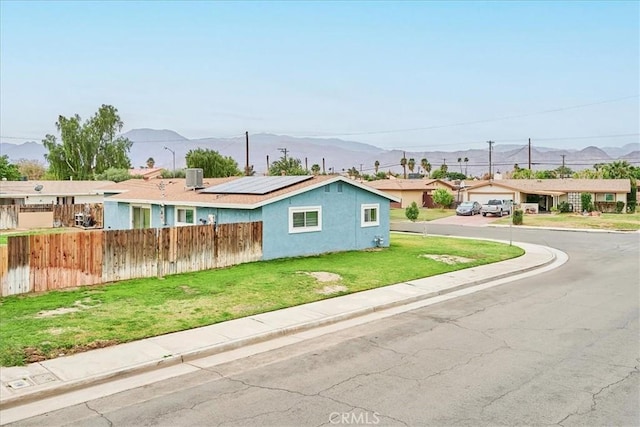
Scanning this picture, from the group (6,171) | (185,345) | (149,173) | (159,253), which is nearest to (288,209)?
(159,253)

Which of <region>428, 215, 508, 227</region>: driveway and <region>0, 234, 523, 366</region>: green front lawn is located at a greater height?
<region>428, 215, 508, 227</region>: driveway

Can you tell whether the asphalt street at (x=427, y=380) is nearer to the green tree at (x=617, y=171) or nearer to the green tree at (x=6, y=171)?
the green tree at (x=6, y=171)

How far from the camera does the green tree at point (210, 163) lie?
221 feet

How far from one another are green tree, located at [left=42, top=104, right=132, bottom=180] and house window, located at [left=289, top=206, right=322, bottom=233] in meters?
61.0

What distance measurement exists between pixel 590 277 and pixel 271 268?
455 inches

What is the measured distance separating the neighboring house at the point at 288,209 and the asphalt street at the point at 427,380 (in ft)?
28.8

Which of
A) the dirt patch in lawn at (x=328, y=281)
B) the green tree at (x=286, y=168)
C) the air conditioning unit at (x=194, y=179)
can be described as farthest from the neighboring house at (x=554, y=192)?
the dirt patch in lawn at (x=328, y=281)

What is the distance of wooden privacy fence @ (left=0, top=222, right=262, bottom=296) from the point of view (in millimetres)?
14078

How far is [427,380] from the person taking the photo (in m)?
8.56

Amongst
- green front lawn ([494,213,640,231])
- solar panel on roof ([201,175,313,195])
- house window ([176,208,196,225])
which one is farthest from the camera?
green front lawn ([494,213,640,231])

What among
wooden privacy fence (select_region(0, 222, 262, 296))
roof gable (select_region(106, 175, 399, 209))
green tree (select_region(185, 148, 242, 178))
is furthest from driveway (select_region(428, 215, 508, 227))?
wooden privacy fence (select_region(0, 222, 262, 296))

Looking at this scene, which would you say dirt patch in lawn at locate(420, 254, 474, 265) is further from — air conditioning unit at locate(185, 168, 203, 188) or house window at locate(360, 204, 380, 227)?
air conditioning unit at locate(185, 168, 203, 188)

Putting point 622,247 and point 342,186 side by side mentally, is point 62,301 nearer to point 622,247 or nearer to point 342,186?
point 342,186

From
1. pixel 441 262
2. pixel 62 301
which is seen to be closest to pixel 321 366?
pixel 62 301
